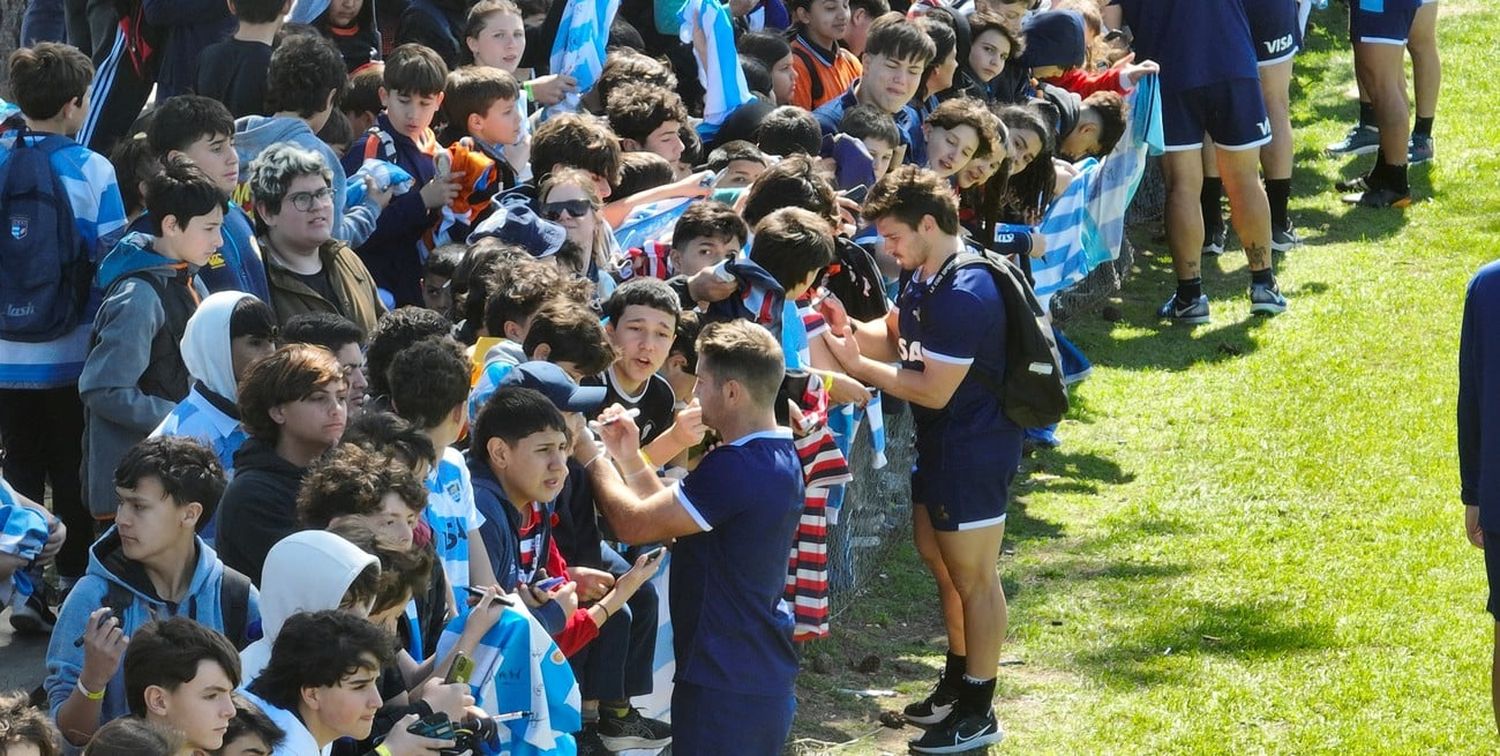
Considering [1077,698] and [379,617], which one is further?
[1077,698]

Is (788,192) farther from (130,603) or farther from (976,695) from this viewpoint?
(130,603)

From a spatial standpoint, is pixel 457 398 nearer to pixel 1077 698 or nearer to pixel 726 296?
pixel 726 296

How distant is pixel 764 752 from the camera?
5.71 metres

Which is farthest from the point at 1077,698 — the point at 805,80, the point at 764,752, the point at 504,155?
the point at 805,80

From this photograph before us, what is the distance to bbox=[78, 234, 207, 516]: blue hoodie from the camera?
227 inches

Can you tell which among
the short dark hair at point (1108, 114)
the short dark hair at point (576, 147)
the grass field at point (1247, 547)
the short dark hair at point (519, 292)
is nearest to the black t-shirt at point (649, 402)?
the short dark hair at point (519, 292)

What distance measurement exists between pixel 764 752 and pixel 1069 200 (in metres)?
5.20

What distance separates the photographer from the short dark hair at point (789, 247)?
21.2ft

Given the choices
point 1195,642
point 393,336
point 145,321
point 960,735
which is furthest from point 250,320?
point 1195,642

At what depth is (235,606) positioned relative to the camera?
4.67 metres

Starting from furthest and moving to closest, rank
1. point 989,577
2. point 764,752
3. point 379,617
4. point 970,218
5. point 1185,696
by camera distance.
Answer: point 970,218 < point 1185,696 < point 989,577 < point 764,752 < point 379,617

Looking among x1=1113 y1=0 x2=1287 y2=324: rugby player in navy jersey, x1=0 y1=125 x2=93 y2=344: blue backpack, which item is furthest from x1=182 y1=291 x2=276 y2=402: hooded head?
x1=1113 y1=0 x2=1287 y2=324: rugby player in navy jersey

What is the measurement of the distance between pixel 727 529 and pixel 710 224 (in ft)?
4.90

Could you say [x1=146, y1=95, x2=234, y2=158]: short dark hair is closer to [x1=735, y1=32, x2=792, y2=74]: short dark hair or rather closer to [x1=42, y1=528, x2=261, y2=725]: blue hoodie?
[x1=42, y1=528, x2=261, y2=725]: blue hoodie
